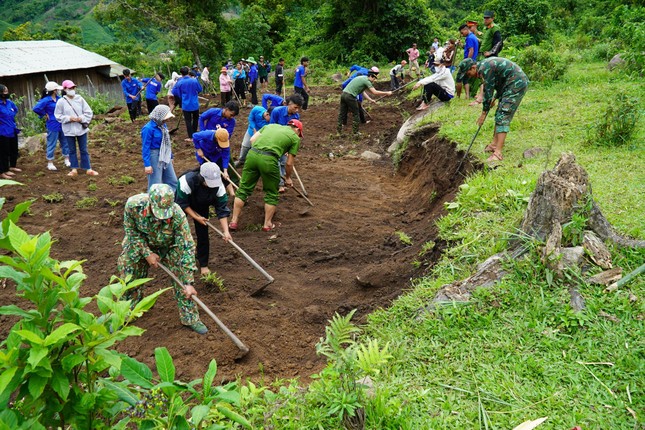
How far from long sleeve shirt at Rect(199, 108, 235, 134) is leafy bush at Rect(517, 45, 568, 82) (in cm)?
715

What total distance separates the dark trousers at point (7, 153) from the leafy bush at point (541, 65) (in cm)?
1124

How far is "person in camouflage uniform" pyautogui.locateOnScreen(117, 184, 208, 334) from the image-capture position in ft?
13.5

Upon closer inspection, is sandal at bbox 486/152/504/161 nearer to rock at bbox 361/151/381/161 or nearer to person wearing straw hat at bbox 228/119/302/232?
person wearing straw hat at bbox 228/119/302/232

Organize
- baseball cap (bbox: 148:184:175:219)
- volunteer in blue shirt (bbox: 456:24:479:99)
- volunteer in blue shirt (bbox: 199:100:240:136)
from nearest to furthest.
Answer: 1. baseball cap (bbox: 148:184:175:219)
2. volunteer in blue shirt (bbox: 199:100:240:136)
3. volunteer in blue shirt (bbox: 456:24:479:99)

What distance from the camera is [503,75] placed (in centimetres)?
664

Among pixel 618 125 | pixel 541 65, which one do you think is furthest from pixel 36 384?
pixel 541 65

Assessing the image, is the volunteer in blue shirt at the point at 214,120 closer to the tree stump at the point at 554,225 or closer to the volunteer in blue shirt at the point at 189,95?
the volunteer in blue shirt at the point at 189,95

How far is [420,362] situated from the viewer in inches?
135

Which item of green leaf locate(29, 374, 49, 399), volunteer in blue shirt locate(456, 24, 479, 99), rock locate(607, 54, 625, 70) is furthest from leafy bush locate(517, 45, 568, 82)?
green leaf locate(29, 374, 49, 399)

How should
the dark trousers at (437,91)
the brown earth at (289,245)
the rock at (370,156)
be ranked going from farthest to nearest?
the rock at (370,156) < the dark trousers at (437,91) < the brown earth at (289,245)

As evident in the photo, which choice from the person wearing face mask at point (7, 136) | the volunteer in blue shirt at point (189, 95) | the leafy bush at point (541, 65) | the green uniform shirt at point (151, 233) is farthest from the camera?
the volunteer in blue shirt at point (189, 95)

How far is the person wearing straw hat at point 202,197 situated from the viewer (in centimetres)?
514

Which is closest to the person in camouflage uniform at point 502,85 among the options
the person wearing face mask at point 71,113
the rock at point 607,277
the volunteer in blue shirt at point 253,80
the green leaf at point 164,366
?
the rock at point 607,277

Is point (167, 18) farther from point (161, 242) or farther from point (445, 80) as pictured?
point (161, 242)
